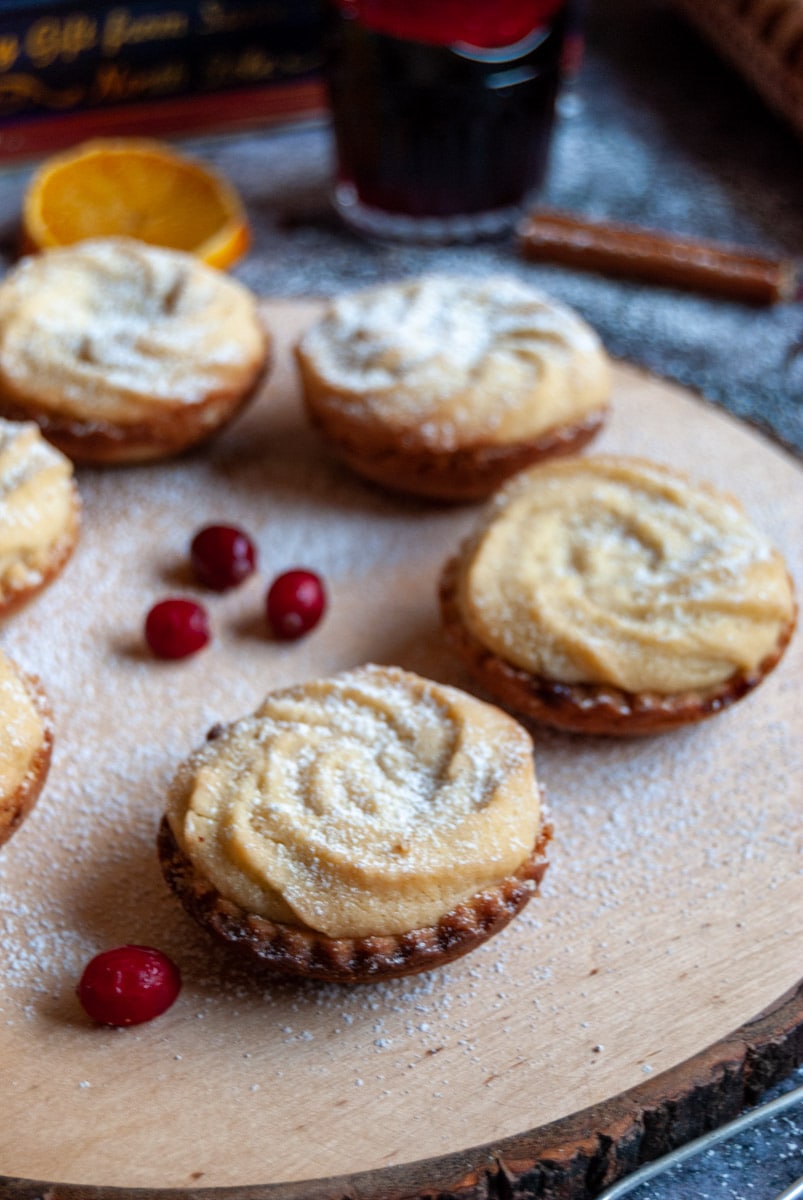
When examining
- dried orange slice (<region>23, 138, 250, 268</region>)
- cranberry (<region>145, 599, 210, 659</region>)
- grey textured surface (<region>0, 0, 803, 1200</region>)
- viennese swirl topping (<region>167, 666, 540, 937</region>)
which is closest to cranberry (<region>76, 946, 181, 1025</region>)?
viennese swirl topping (<region>167, 666, 540, 937</region>)

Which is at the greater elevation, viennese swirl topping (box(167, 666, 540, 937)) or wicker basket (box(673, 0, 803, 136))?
→ wicker basket (box(673, 0, 803, 136))

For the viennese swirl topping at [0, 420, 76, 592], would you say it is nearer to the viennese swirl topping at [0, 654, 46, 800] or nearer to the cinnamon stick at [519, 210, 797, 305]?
the viennese swirl topping at [0, 654, 46, 800]

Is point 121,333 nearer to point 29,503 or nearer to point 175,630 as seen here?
point 29,503

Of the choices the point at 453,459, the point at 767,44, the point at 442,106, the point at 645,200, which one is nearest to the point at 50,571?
the point at 453,459

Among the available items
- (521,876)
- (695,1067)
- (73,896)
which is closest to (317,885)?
(521,876)

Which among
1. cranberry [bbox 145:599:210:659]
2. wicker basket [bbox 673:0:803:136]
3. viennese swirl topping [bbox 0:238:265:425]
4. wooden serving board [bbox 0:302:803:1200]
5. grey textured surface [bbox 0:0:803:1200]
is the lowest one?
wooden serving board [bbox 0:302:803:1200]

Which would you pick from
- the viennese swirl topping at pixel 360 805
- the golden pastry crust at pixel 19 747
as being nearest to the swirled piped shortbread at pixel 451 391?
the viennese swirl topping at pixel 360 805

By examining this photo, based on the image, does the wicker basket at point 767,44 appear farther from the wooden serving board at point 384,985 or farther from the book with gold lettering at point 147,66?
the wooden serving board at point 384,985
